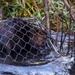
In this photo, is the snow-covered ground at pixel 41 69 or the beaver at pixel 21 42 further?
the beaver at pixel 21 42

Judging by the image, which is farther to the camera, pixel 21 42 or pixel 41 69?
pixel 21 42

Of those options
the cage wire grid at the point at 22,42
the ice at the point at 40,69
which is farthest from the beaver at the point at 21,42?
the ice at the point at 40,69

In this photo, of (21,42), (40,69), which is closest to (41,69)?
(40,69)

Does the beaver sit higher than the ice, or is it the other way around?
the beaver

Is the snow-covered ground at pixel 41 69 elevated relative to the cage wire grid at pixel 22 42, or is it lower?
lower

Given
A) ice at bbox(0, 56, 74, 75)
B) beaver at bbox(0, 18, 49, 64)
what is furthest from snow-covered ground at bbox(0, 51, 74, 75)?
beaver at bbox(0, 18, 49, 64)

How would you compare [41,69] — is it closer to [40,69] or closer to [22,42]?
[40,69]

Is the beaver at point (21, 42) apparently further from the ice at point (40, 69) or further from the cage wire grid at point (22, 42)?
the ice at point (40, 69)

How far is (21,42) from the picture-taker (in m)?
2.32

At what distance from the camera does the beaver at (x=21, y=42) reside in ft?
7.29

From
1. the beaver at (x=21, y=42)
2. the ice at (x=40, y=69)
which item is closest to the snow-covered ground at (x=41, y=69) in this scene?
the ice at (x=40, y=69)

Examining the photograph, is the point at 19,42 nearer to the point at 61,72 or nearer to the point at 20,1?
the point at 61,72

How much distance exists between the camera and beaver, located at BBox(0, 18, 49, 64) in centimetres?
222

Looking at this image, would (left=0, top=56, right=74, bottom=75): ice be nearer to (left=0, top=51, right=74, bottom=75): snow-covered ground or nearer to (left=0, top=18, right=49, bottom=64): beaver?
(left=0, top=51, right=74, bottom=75): snow-covered ground
